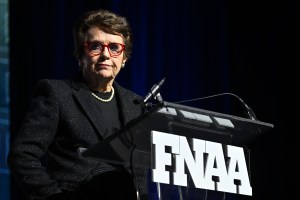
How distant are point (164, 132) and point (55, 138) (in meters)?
0.42

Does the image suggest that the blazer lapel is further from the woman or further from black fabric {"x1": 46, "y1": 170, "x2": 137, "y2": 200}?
black fabric {"x1": 46, "y1": 170, "x2": 137, "y2": 200}

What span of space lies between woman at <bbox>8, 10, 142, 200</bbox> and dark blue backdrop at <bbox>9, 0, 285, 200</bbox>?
1.48 metres

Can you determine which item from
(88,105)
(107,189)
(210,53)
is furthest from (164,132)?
(210,53)

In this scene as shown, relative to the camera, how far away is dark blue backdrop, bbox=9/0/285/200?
13.7ft

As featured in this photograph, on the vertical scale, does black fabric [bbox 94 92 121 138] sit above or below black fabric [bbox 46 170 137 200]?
above

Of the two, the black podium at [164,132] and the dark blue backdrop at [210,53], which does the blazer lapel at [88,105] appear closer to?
the black podium at [164,132]

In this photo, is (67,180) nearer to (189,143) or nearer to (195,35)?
(189,143)

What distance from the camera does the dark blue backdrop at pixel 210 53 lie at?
4.18 meters

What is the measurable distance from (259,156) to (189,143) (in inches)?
94.2

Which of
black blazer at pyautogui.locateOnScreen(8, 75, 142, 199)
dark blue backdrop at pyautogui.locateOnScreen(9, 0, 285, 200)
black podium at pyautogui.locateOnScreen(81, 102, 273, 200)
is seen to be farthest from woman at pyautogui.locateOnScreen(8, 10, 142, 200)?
dark blue backdrop at pyautogui.locateOnScreen(9, 0, 285, 200)

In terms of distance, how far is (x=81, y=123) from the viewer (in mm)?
2258

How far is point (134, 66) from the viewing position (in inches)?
165

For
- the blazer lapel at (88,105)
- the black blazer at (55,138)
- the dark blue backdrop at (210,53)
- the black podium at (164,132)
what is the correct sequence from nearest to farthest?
1. the black podium at (164,132)
2. the black blazer at (55,138)
3. the blazer lapel at (88,105)
4. the dark blue backdrop at (210,53)

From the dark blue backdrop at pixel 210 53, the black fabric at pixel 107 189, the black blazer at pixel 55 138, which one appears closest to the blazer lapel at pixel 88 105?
the black blazer at pixel 55 138
